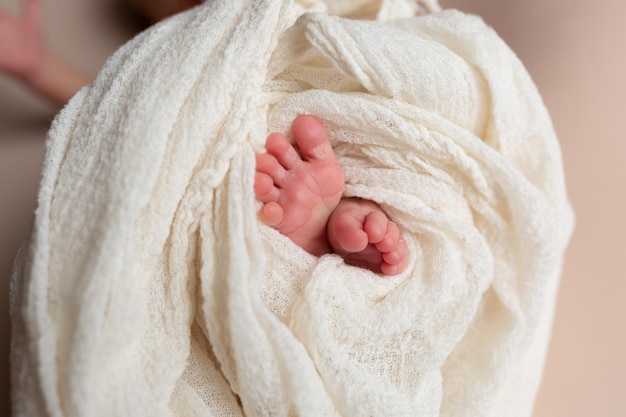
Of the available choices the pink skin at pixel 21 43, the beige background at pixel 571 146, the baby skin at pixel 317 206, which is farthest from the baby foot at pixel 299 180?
the pink skin at pixel 21 43

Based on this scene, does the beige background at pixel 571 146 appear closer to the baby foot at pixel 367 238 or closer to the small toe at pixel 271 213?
the baby foot at pixel 367 238

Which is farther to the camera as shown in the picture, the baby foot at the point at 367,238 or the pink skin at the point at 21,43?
the pink skin at the point at 21,43

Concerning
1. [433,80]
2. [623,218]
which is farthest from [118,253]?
[623,218]

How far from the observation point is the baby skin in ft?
1.67

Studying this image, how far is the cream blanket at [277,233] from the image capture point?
17.0 inches

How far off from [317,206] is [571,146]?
19.1 inches

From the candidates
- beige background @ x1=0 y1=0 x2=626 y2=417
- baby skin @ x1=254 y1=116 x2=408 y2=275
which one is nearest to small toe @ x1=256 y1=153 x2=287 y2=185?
baby skin @ x1=254 y1=116 x2=408 y2=275

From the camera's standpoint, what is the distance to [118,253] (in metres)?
0.42

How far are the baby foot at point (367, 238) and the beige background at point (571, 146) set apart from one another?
33 centimetres

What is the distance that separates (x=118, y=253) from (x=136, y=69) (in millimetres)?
181

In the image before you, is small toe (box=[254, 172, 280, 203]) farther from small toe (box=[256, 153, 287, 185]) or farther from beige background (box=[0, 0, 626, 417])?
beige background (box=[0, 0, 626, 417])

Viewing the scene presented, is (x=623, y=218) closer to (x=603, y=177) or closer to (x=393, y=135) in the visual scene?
(x=603, y=177)

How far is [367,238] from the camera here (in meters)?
0.53

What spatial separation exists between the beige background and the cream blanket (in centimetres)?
14
